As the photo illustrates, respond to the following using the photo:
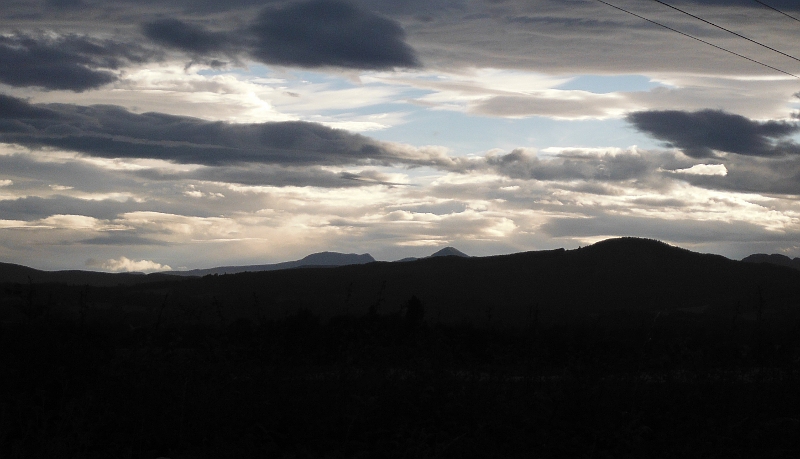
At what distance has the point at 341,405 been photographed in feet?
34.4

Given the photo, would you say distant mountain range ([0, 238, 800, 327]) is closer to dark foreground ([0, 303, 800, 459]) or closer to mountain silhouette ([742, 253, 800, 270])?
dark foreground ([0, 303, 800, 459])

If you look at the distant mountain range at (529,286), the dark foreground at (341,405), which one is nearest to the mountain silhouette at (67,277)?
the distant mountain range at (529,286)

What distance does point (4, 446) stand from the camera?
8258mm

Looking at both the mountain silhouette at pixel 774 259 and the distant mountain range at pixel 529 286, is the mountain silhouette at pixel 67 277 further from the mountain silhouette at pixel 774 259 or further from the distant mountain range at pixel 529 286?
the mountain silhouette at pixel 774 259

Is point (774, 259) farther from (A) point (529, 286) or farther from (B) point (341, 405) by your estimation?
(B) point (341, 405)

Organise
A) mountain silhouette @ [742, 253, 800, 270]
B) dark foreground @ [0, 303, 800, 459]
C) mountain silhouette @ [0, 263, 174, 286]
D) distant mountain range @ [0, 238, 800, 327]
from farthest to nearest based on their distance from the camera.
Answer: mountain silhouette @ [742, 253, 800, 270] < mountain silhouette @ [0, 263, 174, 286] < distant mountain range @ [0, 238, 800, 327] < dark foreground @ [0, 303, 800, 459]

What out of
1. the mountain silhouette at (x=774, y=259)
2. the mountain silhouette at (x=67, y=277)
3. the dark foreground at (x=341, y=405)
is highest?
the mountain silhouette at (x=774, y=259)

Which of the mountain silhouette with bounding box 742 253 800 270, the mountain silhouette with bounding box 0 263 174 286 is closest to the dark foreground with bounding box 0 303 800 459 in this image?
the mountain silhouette with bounding box 0 263 174 286

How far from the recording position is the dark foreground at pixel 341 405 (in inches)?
359

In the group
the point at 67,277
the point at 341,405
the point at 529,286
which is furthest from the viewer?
the point at 67,277

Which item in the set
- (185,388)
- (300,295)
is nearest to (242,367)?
(185,388)

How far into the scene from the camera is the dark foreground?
912cm

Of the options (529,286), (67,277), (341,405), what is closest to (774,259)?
(529,286)

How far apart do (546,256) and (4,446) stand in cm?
6801
